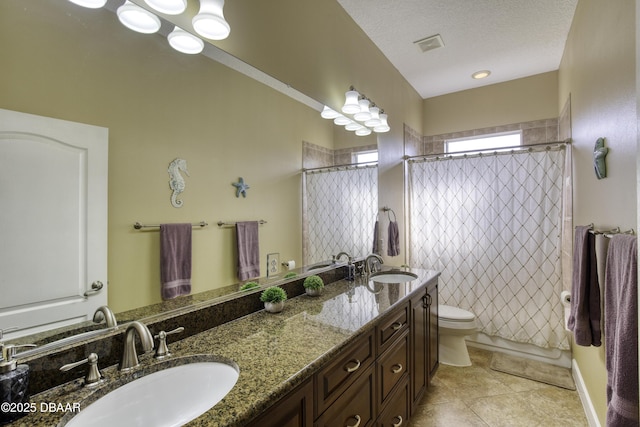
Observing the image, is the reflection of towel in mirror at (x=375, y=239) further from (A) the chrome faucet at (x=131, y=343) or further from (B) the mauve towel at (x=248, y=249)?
(A) the chrome faucet at (x=131, y=343)

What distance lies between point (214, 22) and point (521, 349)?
3.44 m

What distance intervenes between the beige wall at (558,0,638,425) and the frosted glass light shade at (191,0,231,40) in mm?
1533

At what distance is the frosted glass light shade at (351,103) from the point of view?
2125 millimetres

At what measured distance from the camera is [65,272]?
84 centimetres

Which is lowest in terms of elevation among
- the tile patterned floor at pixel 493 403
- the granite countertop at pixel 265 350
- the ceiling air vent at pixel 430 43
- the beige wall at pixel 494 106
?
the tile patterned floor at pixel 493 403

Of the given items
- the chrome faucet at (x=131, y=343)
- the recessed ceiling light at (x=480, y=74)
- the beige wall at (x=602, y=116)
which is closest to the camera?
the chrome faucet at (x=131, y=343)

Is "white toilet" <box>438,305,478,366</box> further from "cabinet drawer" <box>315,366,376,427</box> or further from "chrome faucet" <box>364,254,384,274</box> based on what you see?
"cabinet drawer" <box>315,366,376,427</box>

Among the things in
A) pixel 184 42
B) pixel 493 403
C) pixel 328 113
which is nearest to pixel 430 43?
pixel 328 113

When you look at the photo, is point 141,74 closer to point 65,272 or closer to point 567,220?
point 65,272

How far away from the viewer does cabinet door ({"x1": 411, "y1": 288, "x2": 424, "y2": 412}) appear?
1.81 meters

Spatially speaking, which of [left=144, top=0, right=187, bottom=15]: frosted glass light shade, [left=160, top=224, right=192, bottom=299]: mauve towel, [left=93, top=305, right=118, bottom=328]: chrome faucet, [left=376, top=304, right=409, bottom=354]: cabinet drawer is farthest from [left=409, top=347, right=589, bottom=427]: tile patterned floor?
[left=144, top=0, right=187, bottom=15]: frosted glass light shade

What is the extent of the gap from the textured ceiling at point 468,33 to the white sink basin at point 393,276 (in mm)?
1893

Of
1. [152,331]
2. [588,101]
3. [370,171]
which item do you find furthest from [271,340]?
[588,101]

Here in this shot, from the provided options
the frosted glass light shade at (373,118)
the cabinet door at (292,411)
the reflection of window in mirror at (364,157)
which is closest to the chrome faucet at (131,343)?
the cabinet door at (292,411)
